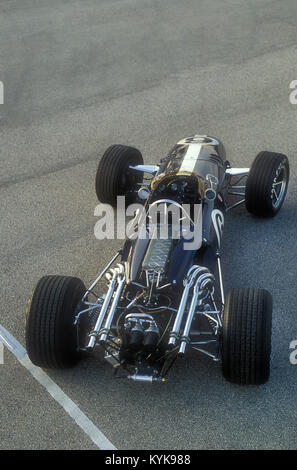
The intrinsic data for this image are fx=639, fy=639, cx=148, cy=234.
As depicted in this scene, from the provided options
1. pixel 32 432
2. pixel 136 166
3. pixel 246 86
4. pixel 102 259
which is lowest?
pixel 32 432

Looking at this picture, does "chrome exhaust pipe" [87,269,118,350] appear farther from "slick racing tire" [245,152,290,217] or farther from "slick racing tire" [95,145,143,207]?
"slick racing tire" [245,152,290,217]

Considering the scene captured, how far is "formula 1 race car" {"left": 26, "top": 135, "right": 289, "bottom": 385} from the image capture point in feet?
19.4

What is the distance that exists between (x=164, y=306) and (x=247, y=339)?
0.91 m

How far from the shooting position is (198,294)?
638cm

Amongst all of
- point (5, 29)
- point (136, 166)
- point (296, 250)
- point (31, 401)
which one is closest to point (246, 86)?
point (136, 166)

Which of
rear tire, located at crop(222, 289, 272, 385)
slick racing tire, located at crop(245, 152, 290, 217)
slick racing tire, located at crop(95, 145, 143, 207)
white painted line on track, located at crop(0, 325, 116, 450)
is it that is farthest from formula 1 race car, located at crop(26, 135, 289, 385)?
slick racing tire, located at crop(95, 145, 143, 207)

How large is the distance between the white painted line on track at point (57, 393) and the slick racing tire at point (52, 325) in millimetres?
224

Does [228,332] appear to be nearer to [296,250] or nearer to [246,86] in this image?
[296,250]

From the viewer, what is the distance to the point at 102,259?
8.22 m

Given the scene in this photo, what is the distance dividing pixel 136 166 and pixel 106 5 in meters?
9.98

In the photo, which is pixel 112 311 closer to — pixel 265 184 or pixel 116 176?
pixel 116 176

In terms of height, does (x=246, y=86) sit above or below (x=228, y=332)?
above

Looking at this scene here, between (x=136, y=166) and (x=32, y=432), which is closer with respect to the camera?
(x=32, y=432)

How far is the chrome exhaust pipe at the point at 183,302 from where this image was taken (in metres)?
5.86
